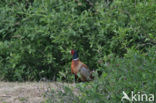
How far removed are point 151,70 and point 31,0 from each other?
569 cm

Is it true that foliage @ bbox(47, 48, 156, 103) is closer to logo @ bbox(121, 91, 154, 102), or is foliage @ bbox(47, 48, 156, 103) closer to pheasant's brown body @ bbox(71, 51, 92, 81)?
logo @ bbox(121, 91, 154, 102)

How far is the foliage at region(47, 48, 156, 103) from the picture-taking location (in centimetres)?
478

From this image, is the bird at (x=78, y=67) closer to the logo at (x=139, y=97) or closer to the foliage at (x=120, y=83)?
the foliage at (x=120, y=83)

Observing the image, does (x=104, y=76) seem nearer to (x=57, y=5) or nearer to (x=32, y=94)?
(x=32, y=94)

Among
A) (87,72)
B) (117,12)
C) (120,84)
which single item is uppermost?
(117,12)

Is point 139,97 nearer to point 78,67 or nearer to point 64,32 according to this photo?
point 78,67

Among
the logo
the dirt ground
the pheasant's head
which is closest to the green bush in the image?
the pheasant's head

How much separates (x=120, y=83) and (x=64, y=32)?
3.95 meters

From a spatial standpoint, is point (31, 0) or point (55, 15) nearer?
point (55, 15)

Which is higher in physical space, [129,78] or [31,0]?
[31,0]

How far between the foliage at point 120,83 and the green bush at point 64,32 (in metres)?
2.96

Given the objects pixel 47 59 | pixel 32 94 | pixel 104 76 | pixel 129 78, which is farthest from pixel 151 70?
pixel 47 59

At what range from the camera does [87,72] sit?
862 cm

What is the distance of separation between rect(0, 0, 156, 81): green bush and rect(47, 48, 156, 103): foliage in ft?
9.72
